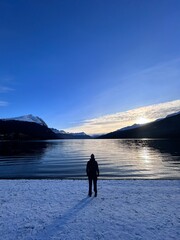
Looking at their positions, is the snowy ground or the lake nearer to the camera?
the snowy ground

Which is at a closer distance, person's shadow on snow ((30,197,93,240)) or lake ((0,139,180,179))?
person's shadow on snow ((30,197,93,240))

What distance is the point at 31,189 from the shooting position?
842 inches

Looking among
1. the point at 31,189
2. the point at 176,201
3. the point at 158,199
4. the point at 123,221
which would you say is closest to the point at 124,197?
the point at 158,199

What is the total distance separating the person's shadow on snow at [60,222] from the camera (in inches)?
458

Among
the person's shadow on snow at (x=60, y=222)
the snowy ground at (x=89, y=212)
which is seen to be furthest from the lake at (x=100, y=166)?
the person's shadow on snow at (x=60, y=222)

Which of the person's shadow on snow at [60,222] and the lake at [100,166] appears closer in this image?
the person's shadow on snow at [60,222]

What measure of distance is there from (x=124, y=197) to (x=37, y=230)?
26.0 ft

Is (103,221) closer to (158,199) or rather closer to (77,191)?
(158,199)

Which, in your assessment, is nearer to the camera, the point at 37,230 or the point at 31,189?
the point at 37,230

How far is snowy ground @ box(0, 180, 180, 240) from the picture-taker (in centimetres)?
1168

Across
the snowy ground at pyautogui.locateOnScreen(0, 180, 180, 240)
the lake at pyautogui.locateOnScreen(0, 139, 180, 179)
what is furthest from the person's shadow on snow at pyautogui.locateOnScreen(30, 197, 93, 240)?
the lake at pyautogui.locateOnScreen(0, 139, 180, 179)

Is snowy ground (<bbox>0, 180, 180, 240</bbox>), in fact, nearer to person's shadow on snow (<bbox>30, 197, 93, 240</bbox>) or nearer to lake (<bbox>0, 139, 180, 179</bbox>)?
person's shadow on snow (<bbox>30, 197, 93, 240</bbox>)

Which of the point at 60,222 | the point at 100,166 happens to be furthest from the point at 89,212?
the point at 100,166

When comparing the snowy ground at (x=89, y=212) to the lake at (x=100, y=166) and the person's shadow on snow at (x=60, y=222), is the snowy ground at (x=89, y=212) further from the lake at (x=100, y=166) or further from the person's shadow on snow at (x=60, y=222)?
the lake at (x=100, y=166)
